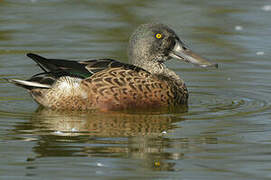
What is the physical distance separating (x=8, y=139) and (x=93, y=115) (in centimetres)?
158

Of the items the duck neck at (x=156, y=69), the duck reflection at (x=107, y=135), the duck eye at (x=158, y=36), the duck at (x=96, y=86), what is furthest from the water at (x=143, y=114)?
the duck eye at (x=158, y=36)

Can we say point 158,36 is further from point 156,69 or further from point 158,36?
point 156,69

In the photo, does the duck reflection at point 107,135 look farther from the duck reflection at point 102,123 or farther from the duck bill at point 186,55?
the duck bill at point 186,55

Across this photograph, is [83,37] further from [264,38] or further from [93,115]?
[93,115]

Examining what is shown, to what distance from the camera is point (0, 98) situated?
10078mm

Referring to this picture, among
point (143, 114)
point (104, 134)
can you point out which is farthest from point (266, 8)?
point (104, 134)

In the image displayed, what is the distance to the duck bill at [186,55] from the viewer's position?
10094mm

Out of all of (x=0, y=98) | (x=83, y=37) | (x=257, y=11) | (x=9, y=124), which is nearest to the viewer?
(x=9, y=124)

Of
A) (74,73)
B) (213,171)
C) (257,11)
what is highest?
(257,11)

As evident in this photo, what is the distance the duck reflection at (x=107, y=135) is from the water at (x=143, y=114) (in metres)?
0.01

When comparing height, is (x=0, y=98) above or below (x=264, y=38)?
below

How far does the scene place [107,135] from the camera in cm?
795

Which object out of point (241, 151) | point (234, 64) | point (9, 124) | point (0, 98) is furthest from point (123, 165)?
point (234, 64)

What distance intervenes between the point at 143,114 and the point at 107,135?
4.53 feet
